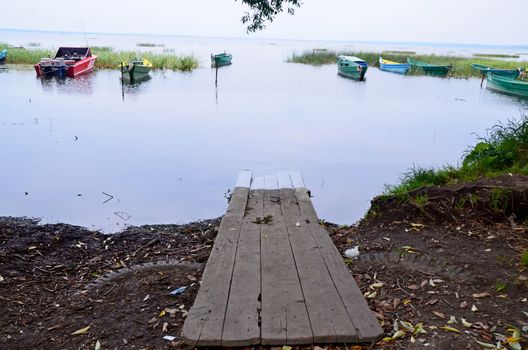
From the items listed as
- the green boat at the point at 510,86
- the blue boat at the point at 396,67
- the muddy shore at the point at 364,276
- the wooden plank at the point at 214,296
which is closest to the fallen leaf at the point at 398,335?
the muddy shore at the point at 364,276

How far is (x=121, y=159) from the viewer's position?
1066cm

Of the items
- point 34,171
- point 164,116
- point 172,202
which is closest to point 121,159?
point 34,171

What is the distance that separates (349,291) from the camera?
3203 millimetres

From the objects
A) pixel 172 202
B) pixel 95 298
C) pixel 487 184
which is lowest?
pixel 172 202

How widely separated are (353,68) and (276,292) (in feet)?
99.9

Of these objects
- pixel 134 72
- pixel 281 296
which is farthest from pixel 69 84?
pixel 281 296

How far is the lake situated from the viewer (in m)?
8.08

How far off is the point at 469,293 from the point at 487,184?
221 centimetres

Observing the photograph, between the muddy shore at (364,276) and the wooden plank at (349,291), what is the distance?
9 centimetres

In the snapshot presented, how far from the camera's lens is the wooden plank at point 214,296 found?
2.70m

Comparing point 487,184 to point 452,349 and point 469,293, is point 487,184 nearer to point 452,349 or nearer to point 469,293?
point 469,293

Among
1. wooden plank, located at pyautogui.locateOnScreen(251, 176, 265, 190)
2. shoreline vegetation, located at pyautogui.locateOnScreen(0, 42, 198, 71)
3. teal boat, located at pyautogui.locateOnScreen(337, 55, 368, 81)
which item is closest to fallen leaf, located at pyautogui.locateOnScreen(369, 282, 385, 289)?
wooden plank, located at pyautogui.locateOnScreen(251, 176, 265, 190)

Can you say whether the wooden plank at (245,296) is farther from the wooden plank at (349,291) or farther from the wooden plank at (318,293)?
the wooden plank at (349,291)

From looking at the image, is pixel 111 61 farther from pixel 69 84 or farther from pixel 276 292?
pixel 276 292
